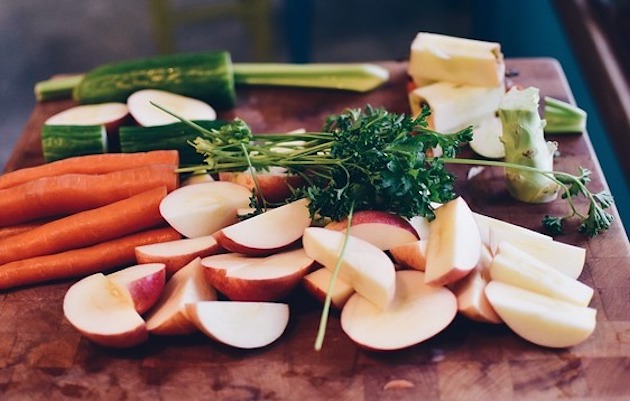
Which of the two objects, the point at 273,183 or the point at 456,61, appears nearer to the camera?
the point at 273,183

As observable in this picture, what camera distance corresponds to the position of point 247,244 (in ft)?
5.99

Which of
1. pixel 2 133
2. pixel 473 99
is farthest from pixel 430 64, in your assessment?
Result: pixel 2 133

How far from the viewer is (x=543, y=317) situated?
5.32ft

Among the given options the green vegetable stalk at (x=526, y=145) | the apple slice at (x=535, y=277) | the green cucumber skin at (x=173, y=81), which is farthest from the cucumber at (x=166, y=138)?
the apple slice at (x=535, y=277)

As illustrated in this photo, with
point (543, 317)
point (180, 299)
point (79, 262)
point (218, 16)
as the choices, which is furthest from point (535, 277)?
point (218, 16)

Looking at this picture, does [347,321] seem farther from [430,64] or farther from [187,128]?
[430,64]

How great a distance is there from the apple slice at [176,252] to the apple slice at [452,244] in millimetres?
510

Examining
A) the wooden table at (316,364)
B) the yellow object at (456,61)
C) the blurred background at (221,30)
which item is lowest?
the blurred background at (221,30)

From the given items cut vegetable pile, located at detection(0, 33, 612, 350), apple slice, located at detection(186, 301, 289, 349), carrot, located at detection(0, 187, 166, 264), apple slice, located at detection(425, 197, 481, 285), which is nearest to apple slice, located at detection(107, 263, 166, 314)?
cut vegetable pile, located at detection(0, 33, 612, 350)

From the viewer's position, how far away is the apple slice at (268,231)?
1833mm

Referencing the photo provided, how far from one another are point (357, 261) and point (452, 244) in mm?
207

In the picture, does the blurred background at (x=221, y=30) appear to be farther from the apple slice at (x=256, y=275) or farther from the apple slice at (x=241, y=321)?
the apple slice at (x=241, y=321)

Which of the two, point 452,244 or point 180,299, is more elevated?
point 452,244

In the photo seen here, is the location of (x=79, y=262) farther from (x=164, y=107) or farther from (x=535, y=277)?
(x=535, y=277)
